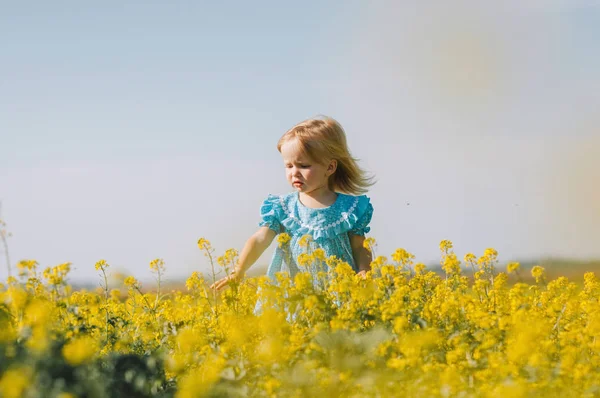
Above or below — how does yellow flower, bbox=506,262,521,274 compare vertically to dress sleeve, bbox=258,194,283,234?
below

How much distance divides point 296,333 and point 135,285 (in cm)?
197

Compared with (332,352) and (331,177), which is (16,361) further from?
(331,177)

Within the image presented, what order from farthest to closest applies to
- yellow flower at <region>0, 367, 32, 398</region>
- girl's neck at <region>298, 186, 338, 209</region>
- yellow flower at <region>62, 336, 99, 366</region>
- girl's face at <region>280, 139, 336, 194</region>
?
1. girl's neck at <region>298, 186, 338, 209</region>
2. girl's face at <region>280, 139, 336, 194</region>
3. yellow flower at <region>62, 336, 99, 366</region>
4. yellow flower at <region>0, 367, 32, 398</region>

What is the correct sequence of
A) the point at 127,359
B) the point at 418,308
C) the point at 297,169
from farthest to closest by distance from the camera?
the point at 297,169 → the point at 418,308 → the point at 127,359

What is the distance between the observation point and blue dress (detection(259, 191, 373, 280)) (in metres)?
6.11

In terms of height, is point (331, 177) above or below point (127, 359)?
above

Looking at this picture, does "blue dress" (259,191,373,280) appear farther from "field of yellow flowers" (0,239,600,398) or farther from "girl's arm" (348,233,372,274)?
"field of yellow flowers" (0,239,600,398)

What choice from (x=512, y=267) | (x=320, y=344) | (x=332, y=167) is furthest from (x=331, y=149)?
(x=320, y=344)

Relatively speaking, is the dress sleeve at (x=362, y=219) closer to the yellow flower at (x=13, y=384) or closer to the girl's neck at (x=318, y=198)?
the girl's neck at (x=318, y=198)

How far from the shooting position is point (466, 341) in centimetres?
376

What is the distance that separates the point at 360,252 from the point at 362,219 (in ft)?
0.90

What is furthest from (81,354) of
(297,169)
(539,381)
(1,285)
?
(297,169)

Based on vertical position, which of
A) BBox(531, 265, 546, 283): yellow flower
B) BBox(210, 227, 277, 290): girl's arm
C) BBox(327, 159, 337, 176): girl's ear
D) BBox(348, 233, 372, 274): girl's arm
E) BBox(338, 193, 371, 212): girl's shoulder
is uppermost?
BBox(327, 159, 337, 176): girl's ear

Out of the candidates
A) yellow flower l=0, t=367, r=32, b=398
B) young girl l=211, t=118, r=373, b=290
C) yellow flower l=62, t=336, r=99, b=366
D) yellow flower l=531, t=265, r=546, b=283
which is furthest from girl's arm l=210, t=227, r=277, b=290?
yellow flower l=0, t=367, r=32, b=398
